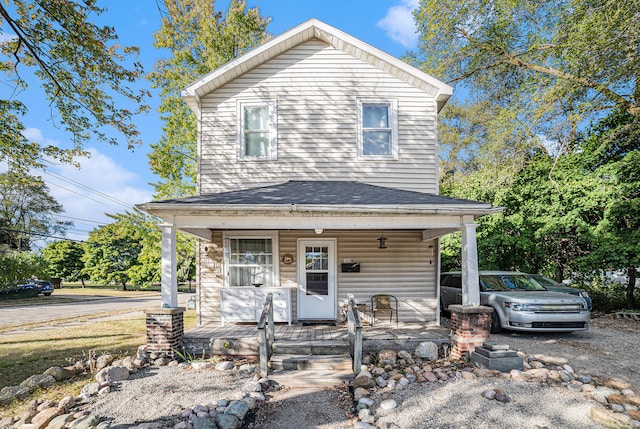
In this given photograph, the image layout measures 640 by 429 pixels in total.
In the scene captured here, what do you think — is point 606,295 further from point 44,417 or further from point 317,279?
point 44,417

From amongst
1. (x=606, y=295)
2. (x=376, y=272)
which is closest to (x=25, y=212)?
Answer: (x=376, y=272)

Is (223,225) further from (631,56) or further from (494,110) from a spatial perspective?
(494,110)

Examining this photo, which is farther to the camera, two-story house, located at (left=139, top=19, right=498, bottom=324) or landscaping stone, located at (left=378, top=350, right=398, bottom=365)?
two-story house, located at (left=139, top=19, right=498, bottom=324)

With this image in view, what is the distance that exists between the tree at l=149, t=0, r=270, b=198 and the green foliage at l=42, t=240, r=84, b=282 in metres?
28.7

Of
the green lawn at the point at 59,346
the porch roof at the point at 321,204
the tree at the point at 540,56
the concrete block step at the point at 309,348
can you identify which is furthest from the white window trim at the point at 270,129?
the tree at the point at 540,56

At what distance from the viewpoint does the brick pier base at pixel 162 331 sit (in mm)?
6035

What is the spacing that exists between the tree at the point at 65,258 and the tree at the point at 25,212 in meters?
1.96

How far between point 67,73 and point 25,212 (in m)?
33.8

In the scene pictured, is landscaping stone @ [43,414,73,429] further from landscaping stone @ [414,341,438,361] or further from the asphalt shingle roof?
landscaping stone @ [414,341,438,361]

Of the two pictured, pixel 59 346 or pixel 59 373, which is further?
pixel 59 346

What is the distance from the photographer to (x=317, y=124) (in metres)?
8.57

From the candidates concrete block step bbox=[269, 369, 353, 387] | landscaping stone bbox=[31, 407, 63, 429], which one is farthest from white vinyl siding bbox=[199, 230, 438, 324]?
landscaping stone bbox=[31, 407, 63, 429]

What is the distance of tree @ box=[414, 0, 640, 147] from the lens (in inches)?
290

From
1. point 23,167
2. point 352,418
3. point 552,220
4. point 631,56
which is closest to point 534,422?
point 352,418
